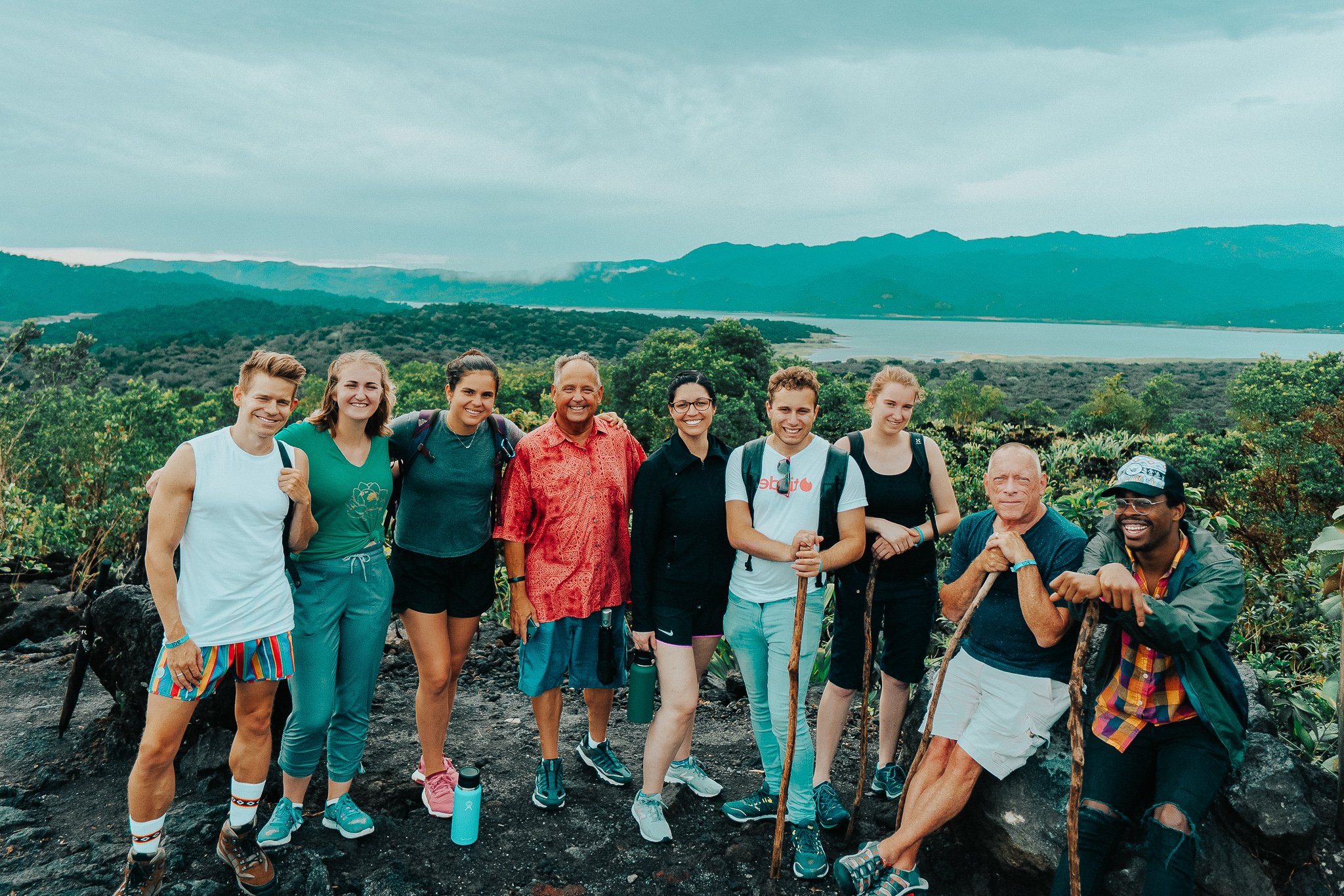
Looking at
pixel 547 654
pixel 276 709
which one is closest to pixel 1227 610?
pixel 547 654

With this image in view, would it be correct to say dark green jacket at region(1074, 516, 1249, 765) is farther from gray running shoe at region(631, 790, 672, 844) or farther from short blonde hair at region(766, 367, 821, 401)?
gray running shoe at region(631, 790, 672, 844)

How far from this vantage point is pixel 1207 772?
271 cm

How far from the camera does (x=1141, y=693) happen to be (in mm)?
2820

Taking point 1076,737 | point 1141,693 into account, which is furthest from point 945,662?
point 1141,693

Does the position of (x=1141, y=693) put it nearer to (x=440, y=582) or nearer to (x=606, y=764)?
(x=606, y=764)

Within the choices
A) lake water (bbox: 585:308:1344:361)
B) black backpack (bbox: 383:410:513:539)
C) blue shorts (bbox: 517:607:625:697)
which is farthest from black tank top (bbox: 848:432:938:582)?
lake water (bbox: 585:308:1344:361)

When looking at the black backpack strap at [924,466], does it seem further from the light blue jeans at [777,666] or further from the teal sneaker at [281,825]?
the teal sneaker at [281,825]

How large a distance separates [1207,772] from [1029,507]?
1.08 meters

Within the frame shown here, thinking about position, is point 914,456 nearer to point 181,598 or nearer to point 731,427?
point 181,598

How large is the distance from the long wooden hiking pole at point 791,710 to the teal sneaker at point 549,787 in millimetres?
1156

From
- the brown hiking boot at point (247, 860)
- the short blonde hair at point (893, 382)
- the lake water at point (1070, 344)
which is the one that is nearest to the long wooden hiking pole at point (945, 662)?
the short blonde hair at point (893, 382)

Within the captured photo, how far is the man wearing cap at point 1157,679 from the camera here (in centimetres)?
262

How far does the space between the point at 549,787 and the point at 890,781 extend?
1765 mm

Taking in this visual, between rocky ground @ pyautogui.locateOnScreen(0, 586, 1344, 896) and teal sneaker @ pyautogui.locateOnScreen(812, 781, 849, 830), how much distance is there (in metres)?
0.17
